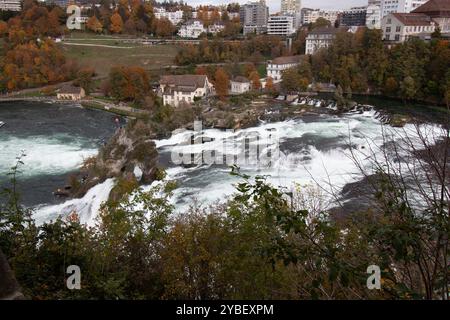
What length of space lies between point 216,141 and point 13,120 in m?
16.4

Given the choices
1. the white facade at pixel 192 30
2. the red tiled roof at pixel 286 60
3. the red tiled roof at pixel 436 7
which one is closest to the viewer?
the red tiled roof at pixel 286 60

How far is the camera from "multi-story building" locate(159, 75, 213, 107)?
109 feet

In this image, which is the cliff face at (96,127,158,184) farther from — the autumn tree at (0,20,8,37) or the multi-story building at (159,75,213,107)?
the autumn tree at (0,20,8,37)

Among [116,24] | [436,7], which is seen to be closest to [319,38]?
[436,7]

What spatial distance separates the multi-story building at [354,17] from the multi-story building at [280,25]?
13667 mm

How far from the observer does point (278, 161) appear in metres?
17.2

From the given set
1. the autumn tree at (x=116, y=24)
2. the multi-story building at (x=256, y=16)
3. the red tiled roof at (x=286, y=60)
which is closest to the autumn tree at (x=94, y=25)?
the autumn tree at (x=116, y=24)

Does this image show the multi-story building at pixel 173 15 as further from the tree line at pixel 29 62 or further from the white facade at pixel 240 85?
the white facade at pixel 240 85

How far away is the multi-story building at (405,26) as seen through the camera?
44406 millimetres

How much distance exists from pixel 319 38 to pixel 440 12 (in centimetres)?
1433

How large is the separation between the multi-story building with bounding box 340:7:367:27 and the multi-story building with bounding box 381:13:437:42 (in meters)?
23.9

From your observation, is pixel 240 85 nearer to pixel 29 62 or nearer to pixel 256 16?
pixel 29 62

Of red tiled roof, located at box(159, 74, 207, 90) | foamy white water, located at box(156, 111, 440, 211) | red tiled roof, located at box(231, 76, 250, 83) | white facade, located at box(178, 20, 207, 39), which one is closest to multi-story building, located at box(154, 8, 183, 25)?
white facade, located at box(178, 20, 207, 39)
